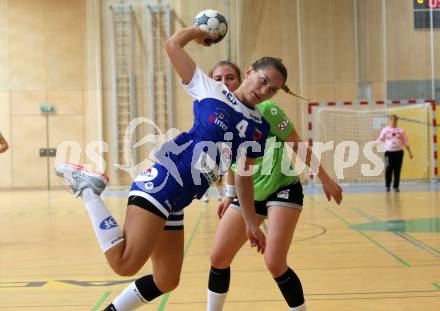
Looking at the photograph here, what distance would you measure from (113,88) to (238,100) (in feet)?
55.9

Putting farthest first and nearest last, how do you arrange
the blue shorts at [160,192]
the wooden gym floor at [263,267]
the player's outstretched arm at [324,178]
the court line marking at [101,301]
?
the wooden gym floor at [263,267]
the court line marking at [101,301]
the player's outstretched arm at [324,178]
the blue shorts at [160,192]

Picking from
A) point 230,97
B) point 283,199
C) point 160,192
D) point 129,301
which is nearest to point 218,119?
point 230,97

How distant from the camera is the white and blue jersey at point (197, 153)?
11.0 ft

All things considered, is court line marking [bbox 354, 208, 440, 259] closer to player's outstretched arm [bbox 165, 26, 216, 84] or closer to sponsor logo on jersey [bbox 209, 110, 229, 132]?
sponsor logo on jersey [bbox 209, 110, 229, 132]

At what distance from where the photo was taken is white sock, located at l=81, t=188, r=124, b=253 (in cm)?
332

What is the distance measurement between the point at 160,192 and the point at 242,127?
23.0 inches

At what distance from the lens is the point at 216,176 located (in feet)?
11.5

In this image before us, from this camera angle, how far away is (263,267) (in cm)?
633

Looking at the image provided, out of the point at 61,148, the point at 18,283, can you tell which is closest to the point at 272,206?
the point at 18,283

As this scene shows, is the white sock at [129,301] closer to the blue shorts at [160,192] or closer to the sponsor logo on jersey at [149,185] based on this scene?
the blue shorts at [160,192]

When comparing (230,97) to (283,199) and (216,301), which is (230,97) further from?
(216,301)

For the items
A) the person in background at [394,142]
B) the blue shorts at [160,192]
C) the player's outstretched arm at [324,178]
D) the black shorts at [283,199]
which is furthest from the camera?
the person in background at [394,142]

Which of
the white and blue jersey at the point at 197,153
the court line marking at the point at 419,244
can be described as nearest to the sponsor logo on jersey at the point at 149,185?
the white and blue jersey at the point at 197,153

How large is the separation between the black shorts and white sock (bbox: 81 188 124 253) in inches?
40.7
